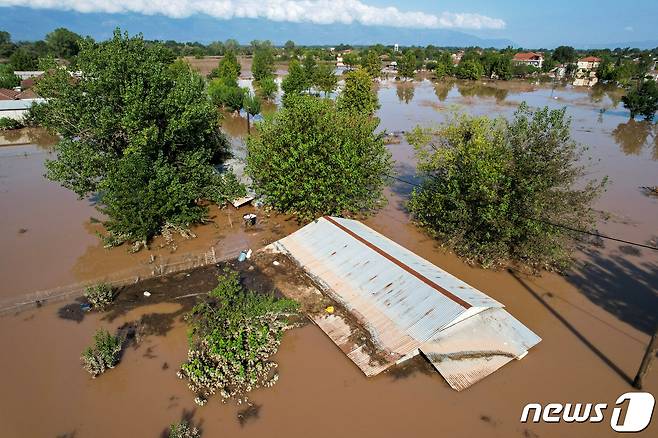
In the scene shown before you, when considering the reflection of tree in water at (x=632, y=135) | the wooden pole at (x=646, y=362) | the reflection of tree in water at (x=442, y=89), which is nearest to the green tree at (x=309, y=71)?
the reflection of tree in water at (x=442, y=89)

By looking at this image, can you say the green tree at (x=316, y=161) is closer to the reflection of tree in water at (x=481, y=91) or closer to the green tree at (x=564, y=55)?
the reflection of tree in water at (x=481, y=91)

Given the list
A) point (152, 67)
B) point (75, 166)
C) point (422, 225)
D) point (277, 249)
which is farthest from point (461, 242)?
point (75, 166)

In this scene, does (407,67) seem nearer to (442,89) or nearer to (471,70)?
(471,70)

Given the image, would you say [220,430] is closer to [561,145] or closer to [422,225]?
[422,225]

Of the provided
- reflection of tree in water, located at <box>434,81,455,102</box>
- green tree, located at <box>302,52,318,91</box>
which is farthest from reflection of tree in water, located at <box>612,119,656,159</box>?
green tree, located at <box>302,52,318,91</box>

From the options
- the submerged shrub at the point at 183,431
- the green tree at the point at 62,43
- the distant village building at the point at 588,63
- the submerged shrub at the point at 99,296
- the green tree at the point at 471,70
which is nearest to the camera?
the submerged shrub at the point at 183,431
